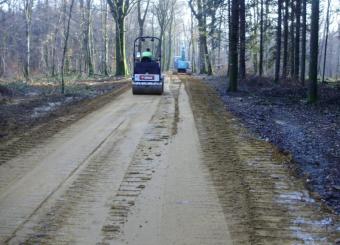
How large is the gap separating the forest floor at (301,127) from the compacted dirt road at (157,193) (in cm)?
37

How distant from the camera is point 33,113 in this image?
14.2 m

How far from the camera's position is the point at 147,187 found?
21.7 feet

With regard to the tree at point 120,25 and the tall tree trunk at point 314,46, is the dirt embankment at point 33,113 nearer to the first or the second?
the tall tree trunk at point 314,46

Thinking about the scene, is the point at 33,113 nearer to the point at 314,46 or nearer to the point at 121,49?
the point at 314,46

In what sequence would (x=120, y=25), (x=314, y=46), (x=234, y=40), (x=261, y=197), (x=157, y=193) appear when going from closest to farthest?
1. (x=261, y=197)
2. (x=157, y=193)
3. (x=314, y=46)
4. (x=234, y=40)
5. (x=120, y=25)

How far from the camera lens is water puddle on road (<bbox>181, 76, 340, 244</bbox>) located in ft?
16.6

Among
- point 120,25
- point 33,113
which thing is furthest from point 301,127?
point 120,25

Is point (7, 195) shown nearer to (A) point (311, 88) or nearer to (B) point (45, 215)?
(B) point (45, 215)

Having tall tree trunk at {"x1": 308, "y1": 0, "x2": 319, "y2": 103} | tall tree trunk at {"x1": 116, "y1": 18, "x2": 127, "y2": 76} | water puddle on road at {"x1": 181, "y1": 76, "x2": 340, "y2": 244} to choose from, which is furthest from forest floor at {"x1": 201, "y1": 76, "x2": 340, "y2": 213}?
tall tree trunk at {"x1": 116, "y1": 18, "x2": 127, "y2": 76}

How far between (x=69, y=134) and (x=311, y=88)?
977 centimetres

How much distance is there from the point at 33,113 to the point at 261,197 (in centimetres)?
997

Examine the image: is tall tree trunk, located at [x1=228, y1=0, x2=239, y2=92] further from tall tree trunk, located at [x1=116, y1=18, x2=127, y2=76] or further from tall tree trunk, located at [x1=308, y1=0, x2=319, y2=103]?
tall tree trunk, located at [x1=116, y1=18, x2=127, y2=76]

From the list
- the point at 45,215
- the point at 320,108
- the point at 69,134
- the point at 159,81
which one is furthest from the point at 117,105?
the point at 45,215

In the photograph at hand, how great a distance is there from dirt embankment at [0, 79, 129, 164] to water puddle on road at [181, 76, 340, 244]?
13.2ft
